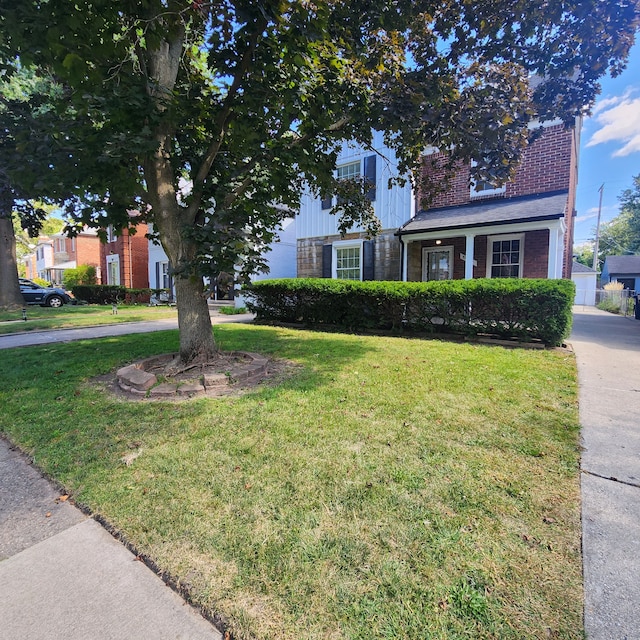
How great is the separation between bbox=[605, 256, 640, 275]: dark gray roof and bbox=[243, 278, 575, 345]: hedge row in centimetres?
4049

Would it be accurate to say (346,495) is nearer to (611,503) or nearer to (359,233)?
(611,503)

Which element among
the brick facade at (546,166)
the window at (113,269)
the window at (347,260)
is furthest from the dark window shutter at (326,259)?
the window at (113,269)

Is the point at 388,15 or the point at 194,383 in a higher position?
the point at 388,15

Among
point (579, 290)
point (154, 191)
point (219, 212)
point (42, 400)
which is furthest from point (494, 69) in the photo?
point (579, 290)

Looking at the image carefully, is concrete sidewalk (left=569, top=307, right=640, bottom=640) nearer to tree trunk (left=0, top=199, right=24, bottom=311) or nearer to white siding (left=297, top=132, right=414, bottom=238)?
white siding (left=297, top=132, right=414, bottom=238)

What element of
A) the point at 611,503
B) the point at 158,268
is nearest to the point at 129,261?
the point at 158,268

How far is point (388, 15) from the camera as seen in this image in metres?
4.46

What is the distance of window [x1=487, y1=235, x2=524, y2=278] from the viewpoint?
10970 mm

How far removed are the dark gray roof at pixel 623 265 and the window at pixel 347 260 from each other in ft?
127

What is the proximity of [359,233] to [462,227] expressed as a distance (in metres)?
3.91

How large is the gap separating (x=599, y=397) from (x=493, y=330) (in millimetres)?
3403

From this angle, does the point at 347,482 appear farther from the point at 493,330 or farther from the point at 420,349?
the point at 493,330

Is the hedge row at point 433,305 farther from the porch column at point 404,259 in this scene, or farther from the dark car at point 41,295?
the dark car at point 41,295

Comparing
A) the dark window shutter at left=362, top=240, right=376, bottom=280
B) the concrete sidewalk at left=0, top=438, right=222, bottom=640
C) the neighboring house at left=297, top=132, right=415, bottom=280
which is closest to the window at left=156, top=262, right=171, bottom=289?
the neighboring house at left=297, top=132, right=415, bottom=280
